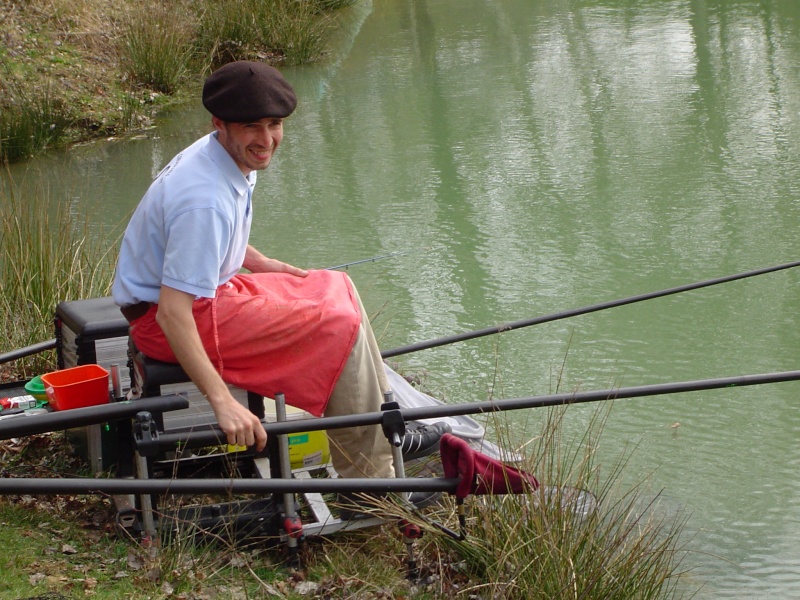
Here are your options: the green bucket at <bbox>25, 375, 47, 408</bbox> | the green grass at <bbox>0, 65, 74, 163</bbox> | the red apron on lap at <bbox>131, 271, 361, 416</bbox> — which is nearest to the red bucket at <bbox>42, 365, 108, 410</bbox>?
the green bucket at <bbox>25, 375, 47, 408</bbox>

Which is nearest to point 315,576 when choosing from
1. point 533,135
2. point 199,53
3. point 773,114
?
point 533,135

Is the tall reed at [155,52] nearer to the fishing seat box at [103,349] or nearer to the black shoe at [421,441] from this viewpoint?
the fishing seat box at [103,349]

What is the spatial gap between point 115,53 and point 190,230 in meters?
7.69

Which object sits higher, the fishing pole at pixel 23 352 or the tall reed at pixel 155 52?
the tall reed at pixel 155 52

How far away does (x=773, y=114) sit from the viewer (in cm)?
746

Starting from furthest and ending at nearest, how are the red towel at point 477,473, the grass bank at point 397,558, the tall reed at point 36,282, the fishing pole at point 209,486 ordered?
the tall reed at point 36,282, the grass bank at point 397,558, the red towel at point 477,473, the fishing pole at point 209,486

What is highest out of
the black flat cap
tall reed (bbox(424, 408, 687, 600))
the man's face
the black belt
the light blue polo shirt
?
the black flat cap

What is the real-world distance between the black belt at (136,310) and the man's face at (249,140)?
0.38 meters

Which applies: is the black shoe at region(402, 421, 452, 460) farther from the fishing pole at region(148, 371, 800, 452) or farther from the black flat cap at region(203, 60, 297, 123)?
the black flat cap at region(203, 60, 297, 123)

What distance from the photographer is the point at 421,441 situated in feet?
9.80

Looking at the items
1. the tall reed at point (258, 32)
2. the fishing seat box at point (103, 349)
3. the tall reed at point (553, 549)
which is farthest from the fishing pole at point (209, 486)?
the tall reed at point (258, 32)

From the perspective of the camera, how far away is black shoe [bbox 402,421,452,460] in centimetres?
294

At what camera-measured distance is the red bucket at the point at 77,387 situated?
2.70 m

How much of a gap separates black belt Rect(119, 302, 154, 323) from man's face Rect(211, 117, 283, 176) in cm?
38
